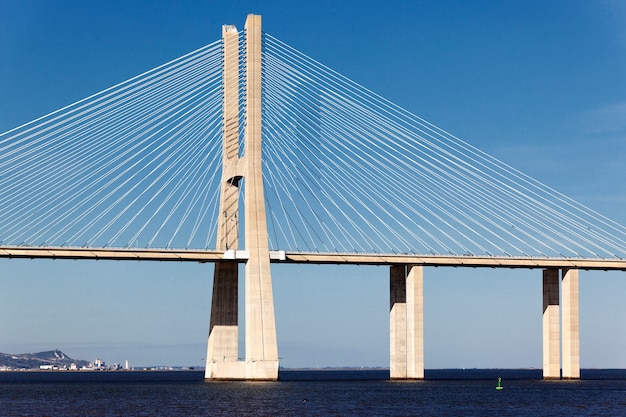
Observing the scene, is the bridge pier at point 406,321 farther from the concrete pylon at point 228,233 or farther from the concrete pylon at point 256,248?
the concrete pylon at point 256,248

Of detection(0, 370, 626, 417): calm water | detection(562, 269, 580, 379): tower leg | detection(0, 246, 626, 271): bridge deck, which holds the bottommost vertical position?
detection(0, 370, 626, 417): calm water

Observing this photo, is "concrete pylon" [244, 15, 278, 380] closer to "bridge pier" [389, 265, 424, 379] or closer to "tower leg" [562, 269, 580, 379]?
"bridge pier" [389, 265, 424, 379]

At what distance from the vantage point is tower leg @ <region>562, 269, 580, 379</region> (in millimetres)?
92375

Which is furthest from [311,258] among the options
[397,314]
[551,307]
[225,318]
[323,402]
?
[551,307]

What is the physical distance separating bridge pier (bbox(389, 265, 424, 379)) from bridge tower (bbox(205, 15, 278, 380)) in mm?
12353

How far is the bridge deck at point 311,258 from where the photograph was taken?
7688 cm

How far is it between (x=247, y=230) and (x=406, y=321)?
18.3 meters

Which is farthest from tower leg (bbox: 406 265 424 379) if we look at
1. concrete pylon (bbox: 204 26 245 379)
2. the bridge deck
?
concrete pylon (bbox: 204 26 245 379)

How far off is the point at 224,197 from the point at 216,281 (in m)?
6.43

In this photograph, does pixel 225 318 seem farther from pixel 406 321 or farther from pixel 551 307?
pixel 551 307

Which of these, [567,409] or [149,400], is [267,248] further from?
[567,409]

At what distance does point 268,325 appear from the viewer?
7944cm

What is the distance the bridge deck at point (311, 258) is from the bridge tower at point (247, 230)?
1699mm

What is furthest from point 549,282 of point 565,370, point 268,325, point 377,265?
point 268,325
